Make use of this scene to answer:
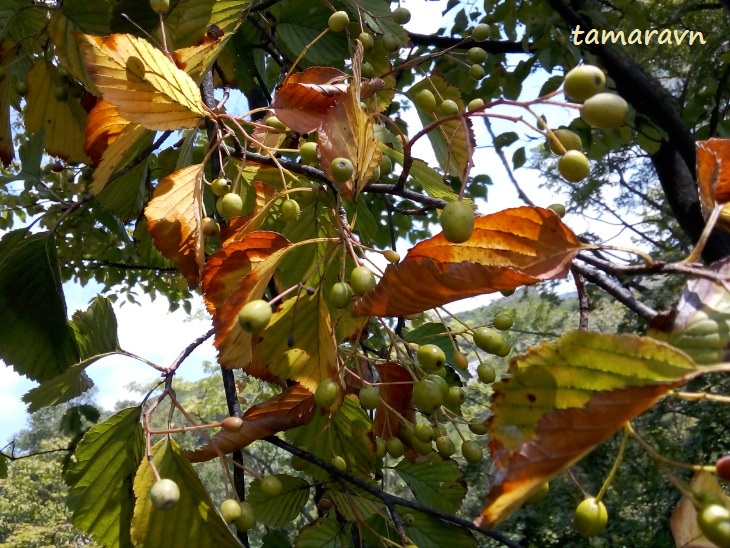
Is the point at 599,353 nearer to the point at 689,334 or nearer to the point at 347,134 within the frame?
the point at 689,334

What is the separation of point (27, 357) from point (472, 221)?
1.09 metres

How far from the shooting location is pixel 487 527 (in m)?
0.49

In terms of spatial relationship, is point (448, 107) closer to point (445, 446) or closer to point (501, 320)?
point (501, 320)

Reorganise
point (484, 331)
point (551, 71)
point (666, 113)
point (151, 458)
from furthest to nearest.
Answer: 1. point (666, 113)
2. point (551, 71)
3. point (484, 331)
4. point (151, 458)

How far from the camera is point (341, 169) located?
71 centimetres

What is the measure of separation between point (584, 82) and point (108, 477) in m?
0.93

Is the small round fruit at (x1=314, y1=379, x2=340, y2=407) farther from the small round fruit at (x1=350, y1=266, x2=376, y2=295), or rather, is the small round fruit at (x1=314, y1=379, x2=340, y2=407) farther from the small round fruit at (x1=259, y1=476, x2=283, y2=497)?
the small round fruit at (x1=259, y1=476, x2=283, y2=497)

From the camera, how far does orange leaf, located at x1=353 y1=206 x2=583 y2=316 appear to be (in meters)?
0.57

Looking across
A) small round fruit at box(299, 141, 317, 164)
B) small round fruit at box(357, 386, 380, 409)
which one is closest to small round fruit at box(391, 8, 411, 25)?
small round fruit at box(299, 141, 317, 164)

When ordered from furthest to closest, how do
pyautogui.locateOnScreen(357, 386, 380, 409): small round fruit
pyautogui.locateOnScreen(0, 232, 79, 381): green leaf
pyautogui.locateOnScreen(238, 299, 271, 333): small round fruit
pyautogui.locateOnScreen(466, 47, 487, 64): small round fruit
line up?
pyautogui.locateOnScreen(466, 47, 487, 64): small round fruit, pyautogui.locateOnScreen(0, 232, 79, 381): green leaf, pyautogui.locateOnScreen(357, 386, 380, 409): small round fruit, pyautogui.locateOnScreen(238, 299, 271, 333): small round fruit

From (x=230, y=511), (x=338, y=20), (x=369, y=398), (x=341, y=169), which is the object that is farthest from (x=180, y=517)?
(x=338, y=20)

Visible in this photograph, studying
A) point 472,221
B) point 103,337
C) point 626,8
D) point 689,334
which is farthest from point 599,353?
point 626,8

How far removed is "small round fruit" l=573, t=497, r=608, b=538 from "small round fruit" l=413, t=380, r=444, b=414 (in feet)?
0.80

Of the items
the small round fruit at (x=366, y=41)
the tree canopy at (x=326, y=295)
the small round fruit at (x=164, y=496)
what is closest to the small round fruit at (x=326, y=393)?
the tree canopy at (x=326, y=295)
